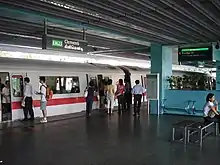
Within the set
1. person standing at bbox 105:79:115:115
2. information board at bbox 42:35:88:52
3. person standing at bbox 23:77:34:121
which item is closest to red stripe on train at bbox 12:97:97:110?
person standing at bbox 23:77:34:121

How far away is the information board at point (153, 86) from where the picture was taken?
46.0 ft

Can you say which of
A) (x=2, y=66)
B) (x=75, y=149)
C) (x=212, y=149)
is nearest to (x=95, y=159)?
(x=75, y=149)

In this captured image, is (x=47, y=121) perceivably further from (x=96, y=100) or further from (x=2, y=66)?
(x=96, y=100)

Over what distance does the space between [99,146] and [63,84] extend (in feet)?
22.5

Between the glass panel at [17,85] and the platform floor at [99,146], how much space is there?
164 centimetres

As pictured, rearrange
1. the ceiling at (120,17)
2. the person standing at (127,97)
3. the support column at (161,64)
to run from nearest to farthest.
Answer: the ceiling at (120,17) → the support column at (161,64) → the person standing at (127,97)

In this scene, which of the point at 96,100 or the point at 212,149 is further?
the point at 96,100

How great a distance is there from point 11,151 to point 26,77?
5.45m

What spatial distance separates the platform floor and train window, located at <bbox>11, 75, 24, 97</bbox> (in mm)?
1646

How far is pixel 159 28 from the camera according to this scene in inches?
A: 411

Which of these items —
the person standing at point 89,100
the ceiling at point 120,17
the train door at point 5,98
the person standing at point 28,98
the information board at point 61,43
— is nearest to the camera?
the ceiling at point 120,17

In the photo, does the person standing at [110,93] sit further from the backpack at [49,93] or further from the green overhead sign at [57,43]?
the green overhead sign at [57,43]

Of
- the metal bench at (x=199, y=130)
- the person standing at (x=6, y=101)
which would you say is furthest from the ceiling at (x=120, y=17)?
the metal bench at (x=199, y=130)

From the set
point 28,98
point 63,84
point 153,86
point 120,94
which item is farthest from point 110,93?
point 28,98
